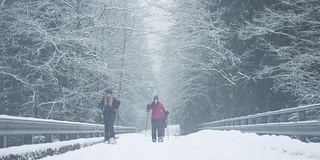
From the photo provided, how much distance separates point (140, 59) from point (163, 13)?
6567 mm

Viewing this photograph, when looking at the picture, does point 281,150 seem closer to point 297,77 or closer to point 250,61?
point 297,77

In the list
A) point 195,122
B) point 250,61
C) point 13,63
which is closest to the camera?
point 13,63

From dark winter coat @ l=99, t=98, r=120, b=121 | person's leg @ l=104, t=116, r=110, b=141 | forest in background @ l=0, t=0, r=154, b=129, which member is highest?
forest in background @ l=0, t=0, r=154, b=129

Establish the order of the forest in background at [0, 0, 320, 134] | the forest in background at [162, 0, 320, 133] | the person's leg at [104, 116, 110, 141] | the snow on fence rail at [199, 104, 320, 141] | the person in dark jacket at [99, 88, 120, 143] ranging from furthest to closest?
the forest in background at [0, 0, 320, 134] < the forest in background at [162, 0, 320, 133] < the person's leg at [104, 116, 110, 141] < the person in dark jacket at [99, 88, 120, 143] < the snow on fence rail at [199, 104, 320, 141]

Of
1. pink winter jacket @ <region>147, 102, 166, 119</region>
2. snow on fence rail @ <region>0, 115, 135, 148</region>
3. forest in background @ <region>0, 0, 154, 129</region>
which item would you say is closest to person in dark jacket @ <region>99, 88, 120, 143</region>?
snow on fence rail @ <region>0, 115, 135, 148</region>

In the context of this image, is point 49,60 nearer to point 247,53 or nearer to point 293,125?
point 247,53

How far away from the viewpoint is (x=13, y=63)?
773 inches

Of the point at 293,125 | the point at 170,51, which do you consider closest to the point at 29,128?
the point at 293,125

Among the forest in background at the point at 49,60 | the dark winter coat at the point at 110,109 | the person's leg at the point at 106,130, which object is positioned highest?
the forest in background at the point at 49,60

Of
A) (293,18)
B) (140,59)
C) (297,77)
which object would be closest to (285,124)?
(297,77)

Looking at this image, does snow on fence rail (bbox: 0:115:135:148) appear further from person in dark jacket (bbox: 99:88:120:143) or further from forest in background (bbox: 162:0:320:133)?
forest in background (bbox: 162:0:320:133)

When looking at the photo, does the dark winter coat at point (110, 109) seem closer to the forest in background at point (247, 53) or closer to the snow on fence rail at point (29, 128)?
the snow on fence rail at point (29, 128)

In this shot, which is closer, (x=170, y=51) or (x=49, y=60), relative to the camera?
(x=49, y=60)

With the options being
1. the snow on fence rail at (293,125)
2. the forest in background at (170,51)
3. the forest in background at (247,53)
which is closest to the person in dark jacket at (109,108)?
the snow on fence rail at (293,125)
